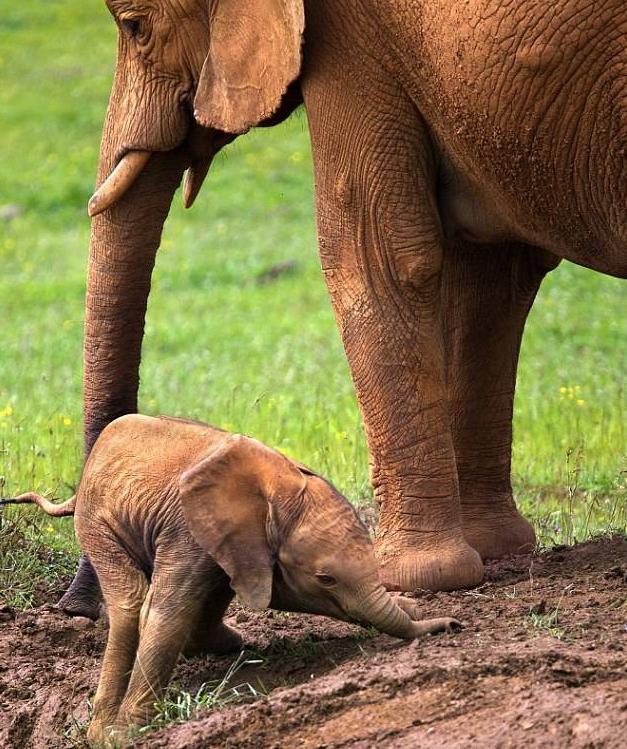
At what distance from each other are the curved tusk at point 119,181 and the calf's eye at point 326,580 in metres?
1.99

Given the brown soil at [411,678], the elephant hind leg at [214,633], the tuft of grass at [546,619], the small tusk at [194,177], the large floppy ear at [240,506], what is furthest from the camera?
the small tusk at [194,177]

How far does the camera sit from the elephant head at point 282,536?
4730mm

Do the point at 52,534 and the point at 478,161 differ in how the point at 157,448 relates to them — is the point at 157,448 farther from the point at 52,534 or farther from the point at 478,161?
the point at 52,534

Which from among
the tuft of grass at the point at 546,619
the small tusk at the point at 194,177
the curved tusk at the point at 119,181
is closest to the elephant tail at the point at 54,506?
the curved tusk at the point at 119,181

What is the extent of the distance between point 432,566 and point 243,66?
6.46 ft

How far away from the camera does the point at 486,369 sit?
6.88 m

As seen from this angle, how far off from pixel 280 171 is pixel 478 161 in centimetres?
1783

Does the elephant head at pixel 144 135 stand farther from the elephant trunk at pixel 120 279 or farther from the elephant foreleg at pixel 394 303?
the elephant foreleg at pixel 394 303

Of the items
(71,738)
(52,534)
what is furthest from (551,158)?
(52,534)

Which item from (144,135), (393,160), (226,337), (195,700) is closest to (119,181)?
(144,135)

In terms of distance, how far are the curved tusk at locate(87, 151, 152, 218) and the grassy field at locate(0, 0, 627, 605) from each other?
1.62 m

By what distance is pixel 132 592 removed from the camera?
5047mm

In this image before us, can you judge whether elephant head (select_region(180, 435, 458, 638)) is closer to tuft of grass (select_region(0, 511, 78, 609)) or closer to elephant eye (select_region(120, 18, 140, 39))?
tuft of grass (select_region(0, 511, 78, 609))

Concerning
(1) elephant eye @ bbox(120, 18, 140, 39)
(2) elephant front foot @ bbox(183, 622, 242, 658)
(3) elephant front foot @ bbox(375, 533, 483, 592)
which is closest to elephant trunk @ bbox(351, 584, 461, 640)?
(2) elephant front foot @ bbox(183, 622, 242, 658)
